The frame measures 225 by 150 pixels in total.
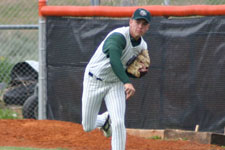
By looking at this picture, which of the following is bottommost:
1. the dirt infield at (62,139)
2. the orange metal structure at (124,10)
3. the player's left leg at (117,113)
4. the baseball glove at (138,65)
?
the dirt infield at (62,139)

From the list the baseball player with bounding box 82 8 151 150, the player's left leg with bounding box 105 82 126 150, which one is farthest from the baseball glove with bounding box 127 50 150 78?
the player's left leg with bounding box 105 82 126 150

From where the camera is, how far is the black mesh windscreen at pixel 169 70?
749cm

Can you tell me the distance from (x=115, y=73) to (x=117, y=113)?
1.67ft

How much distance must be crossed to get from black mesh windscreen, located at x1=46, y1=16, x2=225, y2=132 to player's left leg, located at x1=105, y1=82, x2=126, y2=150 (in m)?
2.25

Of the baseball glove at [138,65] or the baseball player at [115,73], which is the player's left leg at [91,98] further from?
the baseball glove at [138,65]

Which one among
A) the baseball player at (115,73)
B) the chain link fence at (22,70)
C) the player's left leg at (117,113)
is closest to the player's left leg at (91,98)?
the baseball player at (115,73)

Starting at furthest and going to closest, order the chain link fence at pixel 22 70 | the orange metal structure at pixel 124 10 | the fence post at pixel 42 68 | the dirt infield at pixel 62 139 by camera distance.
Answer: the chain link fence at pixel 22 70 → the fence post at pixel 42 68 → the orange metal structure at pixel 124 10 → the dirt infield at pixel 62 139

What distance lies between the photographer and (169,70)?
7.69 metres

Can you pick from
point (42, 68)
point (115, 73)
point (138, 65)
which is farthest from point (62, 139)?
point (115, 73)

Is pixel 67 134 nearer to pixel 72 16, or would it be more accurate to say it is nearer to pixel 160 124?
pixel 160 124

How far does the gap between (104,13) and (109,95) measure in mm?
2746

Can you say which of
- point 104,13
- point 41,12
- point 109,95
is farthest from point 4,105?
point 109,95

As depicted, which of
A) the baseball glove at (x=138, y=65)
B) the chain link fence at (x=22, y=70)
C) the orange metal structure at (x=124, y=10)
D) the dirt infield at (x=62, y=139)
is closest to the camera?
the baseball glove at (x=138, y=65)

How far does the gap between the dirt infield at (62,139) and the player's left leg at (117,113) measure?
137 cm
